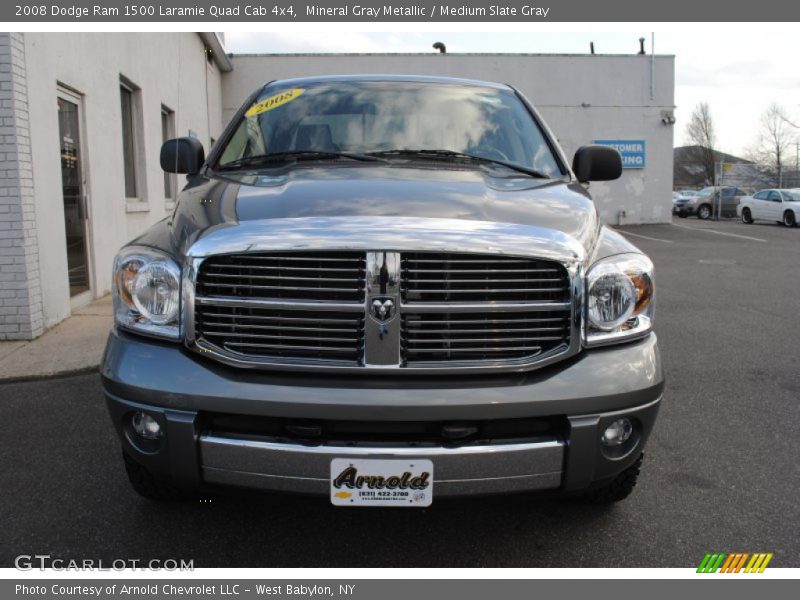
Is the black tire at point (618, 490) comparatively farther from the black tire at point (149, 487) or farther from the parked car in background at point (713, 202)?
the parked car in background at point (713, 202)

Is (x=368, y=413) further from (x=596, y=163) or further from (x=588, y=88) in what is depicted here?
(x=588, y=88)

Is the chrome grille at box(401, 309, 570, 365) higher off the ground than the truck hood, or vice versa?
the truck hood

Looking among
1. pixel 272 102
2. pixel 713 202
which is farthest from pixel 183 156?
pixel 713 202

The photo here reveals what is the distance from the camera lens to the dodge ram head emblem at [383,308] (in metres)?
2.23

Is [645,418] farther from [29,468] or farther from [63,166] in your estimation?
[63,166]

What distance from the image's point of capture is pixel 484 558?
2588 mm

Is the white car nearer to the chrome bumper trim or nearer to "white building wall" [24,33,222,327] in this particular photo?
"white building wall" [24,33,222,327]

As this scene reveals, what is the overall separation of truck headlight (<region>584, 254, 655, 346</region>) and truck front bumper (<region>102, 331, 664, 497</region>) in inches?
4.6

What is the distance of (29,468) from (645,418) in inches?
114

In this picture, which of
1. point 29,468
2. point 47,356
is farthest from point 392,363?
point 47,356

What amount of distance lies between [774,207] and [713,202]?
5634 mm

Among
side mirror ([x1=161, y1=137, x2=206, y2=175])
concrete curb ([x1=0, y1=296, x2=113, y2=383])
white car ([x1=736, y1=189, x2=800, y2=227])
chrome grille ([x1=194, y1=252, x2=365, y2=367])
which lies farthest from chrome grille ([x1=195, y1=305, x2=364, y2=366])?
white car ([x1=736, y1=189, x2=800, y2=227])

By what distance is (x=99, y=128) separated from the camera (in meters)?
8.34

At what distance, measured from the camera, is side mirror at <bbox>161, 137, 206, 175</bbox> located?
12.0 ft
